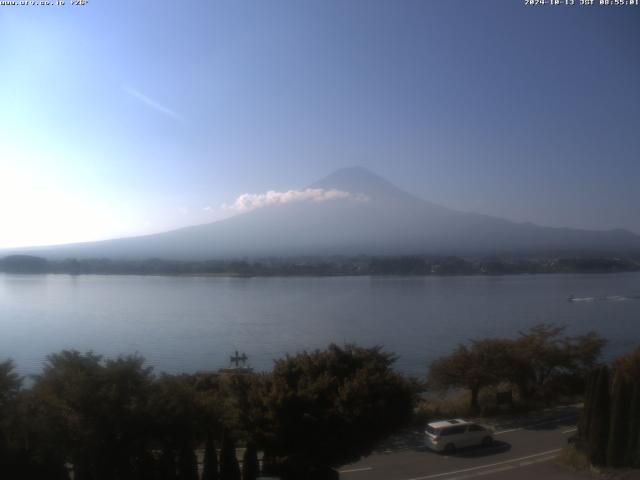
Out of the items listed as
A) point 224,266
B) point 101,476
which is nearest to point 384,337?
point 101,476

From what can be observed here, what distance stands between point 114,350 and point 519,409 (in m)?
11.8

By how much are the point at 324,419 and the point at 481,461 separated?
2.39 m

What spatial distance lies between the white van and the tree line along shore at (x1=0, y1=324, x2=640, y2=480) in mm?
1204

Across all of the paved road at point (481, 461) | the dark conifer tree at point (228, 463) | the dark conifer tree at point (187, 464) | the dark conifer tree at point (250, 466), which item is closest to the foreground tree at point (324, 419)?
the dark conifer tree at point (250, 466)

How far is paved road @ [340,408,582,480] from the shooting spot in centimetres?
562

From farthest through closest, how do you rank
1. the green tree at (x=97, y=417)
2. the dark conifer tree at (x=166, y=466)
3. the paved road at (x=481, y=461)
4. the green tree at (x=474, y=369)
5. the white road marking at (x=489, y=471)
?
the green tree at (x=474, y=369) < the paved road at (x=481, y=461) < the white road marking at (x=489, y=471) < the dark conifer tree at (x=166, y=466) < the green tree at (x=97, y=417)

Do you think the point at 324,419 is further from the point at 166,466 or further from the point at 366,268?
the point at 366,268

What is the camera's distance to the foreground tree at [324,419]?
477 cm

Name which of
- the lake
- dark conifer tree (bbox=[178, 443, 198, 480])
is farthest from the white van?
the lake

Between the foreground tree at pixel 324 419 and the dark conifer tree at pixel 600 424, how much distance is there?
79.0 inches

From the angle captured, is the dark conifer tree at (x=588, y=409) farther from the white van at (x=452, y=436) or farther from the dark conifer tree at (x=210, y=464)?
the dark conifer tree at (x=210, y=464)

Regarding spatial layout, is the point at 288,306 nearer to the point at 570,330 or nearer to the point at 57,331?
the point at 57,331

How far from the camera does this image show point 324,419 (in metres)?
4.76

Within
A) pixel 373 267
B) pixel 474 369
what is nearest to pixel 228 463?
pixel 474 369
